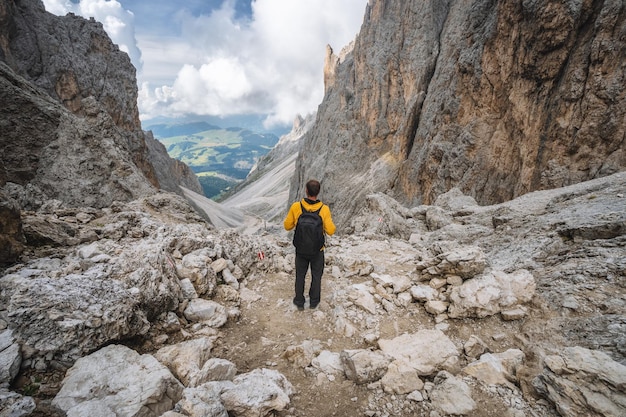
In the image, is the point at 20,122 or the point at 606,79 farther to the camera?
the point at 20,122

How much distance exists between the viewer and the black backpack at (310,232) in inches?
257

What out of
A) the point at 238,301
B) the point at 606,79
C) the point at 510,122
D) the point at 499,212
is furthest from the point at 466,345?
the point at 510,122

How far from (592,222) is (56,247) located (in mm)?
13181

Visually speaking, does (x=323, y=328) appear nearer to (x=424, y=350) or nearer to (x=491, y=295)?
(x=424, y=350)

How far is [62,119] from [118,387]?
88.0 feet

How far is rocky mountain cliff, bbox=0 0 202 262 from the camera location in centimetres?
1914

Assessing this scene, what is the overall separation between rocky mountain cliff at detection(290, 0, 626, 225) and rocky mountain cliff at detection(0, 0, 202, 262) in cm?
2832

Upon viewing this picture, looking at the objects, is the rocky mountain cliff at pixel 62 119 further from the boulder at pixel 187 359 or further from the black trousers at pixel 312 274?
the black trousers at pixel 312 274

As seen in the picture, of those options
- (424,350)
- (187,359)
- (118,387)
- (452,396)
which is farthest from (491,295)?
(118,387)

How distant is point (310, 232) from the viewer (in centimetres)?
655

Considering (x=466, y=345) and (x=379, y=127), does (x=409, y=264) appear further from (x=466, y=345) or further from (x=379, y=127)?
(x=379, y=127)

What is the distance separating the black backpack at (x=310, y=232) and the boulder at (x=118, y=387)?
355 centimetres

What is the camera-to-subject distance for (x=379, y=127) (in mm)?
47844

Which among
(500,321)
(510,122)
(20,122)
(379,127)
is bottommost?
(500,321)
